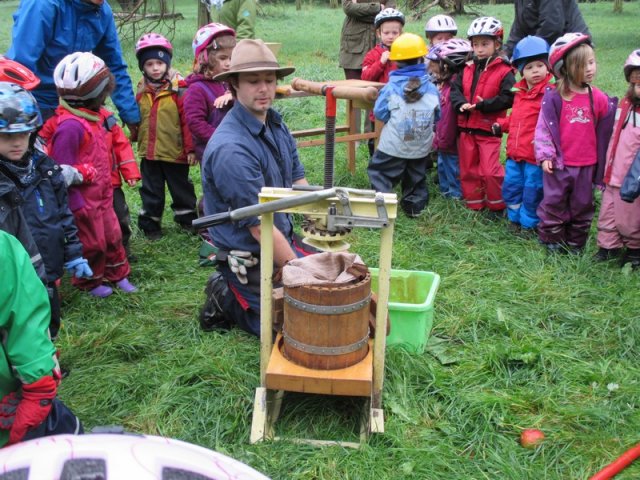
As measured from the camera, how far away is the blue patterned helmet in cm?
302

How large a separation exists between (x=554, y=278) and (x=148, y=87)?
3522 millimetres

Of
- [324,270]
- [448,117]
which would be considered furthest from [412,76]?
[324,270]

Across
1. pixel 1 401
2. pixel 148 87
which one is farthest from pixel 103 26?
pixel 1 401

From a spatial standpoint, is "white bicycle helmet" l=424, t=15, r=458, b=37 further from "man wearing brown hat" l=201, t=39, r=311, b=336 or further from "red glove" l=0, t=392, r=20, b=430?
"red glove" l=0, t=392, r=20, b=430

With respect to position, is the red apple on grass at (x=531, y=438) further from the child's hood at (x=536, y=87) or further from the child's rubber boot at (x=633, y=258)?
the child's hood at (x=536, y=87)

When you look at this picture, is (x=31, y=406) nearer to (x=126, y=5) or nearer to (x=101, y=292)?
(x=101, y=292)

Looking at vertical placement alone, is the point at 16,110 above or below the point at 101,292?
above

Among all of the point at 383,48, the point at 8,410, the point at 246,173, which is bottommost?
the point at 8,410

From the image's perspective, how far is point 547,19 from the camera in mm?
6637

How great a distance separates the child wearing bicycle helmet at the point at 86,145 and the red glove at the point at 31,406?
2.14 m

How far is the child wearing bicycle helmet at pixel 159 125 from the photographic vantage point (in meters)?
5.48

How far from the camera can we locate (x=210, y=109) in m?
5.50

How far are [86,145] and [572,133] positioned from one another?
3.55 metres

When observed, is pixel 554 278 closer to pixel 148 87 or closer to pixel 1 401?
pixel 148 87
